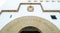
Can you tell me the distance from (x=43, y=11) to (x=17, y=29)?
3.32 meters

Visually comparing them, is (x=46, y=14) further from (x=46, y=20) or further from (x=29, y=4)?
(x=29, y=4)

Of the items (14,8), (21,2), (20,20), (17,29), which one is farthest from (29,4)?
(17,29)

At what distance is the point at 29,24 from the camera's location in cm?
993

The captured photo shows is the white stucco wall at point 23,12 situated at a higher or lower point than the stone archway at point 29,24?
higher

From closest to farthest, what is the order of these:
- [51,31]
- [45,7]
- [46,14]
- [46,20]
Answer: [51,31]
[46,20]
[46,14]
[45,7]

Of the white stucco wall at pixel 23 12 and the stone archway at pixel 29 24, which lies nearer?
the stone archway at pixel 29 24

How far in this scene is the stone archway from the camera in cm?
958

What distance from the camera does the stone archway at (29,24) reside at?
9.58m

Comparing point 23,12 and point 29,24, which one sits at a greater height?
point 23,12

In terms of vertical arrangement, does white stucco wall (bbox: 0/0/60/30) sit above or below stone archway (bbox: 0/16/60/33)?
above

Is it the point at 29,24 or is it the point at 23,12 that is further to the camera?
the point at 23,12

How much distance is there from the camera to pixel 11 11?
36.6 feet

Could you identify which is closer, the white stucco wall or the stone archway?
the stone archway

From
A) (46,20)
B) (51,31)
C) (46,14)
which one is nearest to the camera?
(51,31)
